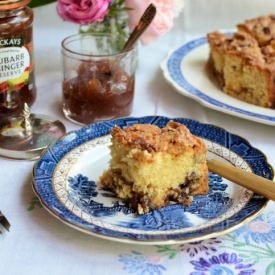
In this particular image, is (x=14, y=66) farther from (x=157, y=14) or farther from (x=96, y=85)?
(x=157, y=14)

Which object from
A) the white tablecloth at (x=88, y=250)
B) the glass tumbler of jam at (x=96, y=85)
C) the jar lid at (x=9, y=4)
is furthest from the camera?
the glass tumbler of jam at (x=96, y=85)

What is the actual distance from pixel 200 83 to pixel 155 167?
0.63 metres

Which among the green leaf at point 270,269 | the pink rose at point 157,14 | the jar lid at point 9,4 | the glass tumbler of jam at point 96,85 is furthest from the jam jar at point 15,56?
the green leaf at point 270,269

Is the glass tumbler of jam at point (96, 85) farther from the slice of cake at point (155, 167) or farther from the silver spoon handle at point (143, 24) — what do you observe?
the slice of cake at point (155, 167)

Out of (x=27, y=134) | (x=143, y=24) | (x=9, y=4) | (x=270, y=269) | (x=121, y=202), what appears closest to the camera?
(x=270, y=269)

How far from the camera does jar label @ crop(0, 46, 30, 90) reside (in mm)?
1371

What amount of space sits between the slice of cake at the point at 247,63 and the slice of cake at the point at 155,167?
18.3 inches

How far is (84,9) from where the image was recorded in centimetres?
151

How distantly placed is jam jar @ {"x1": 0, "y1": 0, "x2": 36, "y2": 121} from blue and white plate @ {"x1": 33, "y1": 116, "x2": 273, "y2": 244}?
0.24m

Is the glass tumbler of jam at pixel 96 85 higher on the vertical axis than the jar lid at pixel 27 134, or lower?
higher

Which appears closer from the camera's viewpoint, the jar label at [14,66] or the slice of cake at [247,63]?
the jar label at [14,66]

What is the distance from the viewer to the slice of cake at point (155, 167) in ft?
3.62

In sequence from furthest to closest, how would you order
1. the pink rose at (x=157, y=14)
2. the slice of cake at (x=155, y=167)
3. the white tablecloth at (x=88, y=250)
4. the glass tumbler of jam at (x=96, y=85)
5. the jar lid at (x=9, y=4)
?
1. the pink rose at (x=157, y=14)
2. the glass tumbler of jam at (x=96, y=85)
3. the jar lid at (x=9, y=4)
4. the slice of cake at (x=155, y=167)
5. the white tablecloth at (x=88, y=250)

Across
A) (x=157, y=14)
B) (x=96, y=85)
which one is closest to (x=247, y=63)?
(x=157, y=14)
